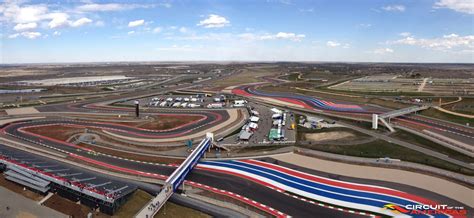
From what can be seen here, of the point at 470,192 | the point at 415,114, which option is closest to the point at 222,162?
the point at 470,192

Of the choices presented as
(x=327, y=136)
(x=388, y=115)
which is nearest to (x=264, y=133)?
(x=327, y=136)

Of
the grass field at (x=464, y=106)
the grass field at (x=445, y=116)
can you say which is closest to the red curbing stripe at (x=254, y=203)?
the grass field at (x=445, y=116)

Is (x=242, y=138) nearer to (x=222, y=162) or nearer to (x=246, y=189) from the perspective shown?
(x=222, y=162)

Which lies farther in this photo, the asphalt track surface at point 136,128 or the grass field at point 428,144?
the asphalt track surface at point 136,128

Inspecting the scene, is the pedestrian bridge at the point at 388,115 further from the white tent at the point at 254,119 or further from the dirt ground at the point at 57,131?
the dirt ground at the point at 57,131

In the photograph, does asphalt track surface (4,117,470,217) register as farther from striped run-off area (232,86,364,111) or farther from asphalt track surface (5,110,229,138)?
striped run-off area (232,86,364,111)
